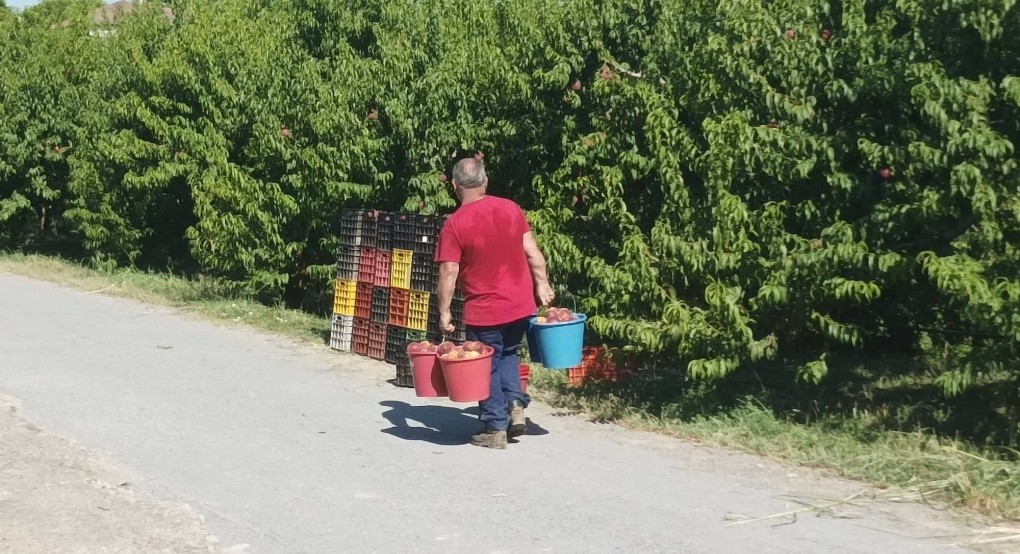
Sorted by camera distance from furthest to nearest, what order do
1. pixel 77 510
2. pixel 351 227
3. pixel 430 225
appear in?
pixel 351 227 < pixel 430 225 < pixel 77 510

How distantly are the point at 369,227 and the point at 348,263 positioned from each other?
50 centimetres

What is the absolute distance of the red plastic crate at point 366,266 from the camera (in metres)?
11.6

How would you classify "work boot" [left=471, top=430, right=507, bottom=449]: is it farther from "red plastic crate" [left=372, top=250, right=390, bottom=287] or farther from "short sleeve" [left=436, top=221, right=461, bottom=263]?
"red plastic crate" [left=372, top=250, right=390, bottom=287]

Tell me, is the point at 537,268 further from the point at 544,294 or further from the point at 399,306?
the point at 399,306

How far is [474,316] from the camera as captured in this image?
26.4 feet

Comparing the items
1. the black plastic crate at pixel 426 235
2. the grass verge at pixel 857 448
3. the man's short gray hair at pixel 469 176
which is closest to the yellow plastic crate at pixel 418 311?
the black plastic crate at pixel 426 235

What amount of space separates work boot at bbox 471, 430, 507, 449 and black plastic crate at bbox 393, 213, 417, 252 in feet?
10.5

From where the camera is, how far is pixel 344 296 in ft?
39.0

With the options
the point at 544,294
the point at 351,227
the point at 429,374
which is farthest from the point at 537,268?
the point at 351,227

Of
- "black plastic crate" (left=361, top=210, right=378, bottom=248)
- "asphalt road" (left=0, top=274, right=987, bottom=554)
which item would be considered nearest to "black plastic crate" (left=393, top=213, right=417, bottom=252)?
"black plastic crate" (left=361, top=210, right=378, bottom=248)

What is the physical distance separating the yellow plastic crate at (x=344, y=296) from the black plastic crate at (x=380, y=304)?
0.37m

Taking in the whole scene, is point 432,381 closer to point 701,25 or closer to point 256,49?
point 701,25

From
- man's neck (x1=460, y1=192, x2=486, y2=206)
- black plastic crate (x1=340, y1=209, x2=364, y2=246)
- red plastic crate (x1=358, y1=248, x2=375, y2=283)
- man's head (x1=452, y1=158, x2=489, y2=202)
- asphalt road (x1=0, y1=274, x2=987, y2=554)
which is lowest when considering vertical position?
asphalt road (x1=0, y1=274, x2=987, y2=554)

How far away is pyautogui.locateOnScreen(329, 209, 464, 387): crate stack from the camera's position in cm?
1079
